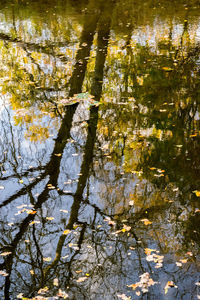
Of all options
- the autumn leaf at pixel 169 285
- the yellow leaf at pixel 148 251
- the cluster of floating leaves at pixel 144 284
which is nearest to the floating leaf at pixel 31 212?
the yellow leaf at pixel 148 251

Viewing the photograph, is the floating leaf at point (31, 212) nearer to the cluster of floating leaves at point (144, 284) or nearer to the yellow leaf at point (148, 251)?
the yellow leaf at point (148, 251)

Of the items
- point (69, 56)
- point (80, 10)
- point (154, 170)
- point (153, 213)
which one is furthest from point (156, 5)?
point (153, 213)

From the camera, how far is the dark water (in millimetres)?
3309

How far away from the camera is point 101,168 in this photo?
490cm

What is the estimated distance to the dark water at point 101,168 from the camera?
10.9 feet

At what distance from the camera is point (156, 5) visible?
47.5ft

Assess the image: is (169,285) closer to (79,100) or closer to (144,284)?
(144,284)

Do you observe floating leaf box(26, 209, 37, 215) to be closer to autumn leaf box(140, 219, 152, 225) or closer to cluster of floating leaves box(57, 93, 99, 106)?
autumn leaf box(140, 219, 152, 225)

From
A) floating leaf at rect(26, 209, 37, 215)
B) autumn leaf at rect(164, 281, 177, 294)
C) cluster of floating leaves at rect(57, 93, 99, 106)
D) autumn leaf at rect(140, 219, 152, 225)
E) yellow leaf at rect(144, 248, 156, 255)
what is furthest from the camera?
cluster of floating leaves at rect(57, 93, 99, 106)

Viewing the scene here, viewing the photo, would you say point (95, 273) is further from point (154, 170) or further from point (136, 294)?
point (154, 170)

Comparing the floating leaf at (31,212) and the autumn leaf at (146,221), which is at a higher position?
the autumn leaf at (146,221)

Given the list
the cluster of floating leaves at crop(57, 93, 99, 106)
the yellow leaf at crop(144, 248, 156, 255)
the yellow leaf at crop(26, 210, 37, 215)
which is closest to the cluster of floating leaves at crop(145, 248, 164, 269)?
the yellow leaf at crop(144, 248, 156, 255)

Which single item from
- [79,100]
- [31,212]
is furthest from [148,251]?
[79,100]

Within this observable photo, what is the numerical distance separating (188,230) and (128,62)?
569cm
